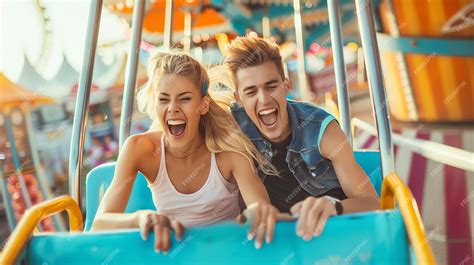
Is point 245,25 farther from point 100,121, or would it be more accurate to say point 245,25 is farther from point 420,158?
point 420,158

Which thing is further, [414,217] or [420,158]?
[420,158]

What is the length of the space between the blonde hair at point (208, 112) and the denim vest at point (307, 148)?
0.05 meters

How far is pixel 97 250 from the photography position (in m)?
0.78

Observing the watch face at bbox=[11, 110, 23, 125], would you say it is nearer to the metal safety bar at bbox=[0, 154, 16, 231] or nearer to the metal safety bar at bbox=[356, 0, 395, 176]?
the metal safety bar at bbox=[0, 154, 16, 231]

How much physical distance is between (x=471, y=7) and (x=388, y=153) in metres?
2.46

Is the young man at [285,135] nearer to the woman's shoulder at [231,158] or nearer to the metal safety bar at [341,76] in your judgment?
the woman's shoulder at [231,158]

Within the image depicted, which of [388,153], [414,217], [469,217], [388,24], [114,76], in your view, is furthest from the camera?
[114,76]

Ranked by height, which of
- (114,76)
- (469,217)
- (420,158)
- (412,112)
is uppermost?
(114,76)

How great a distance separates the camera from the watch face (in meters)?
3.61

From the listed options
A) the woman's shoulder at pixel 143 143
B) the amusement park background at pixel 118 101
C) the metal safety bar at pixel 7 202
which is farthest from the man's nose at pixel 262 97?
the metal safety bar at pixel 7 202

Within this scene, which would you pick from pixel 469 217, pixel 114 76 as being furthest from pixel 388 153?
pixel 114 76

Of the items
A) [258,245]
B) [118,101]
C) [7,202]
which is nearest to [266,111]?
[258,245]

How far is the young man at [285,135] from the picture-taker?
3.69ft

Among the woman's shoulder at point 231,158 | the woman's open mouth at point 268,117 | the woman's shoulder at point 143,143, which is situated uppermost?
the woman's open mouth at point 268,117
